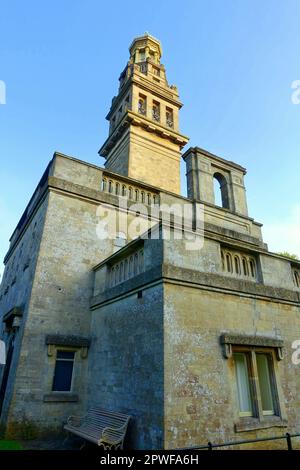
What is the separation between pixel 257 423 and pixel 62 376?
5.17 metres

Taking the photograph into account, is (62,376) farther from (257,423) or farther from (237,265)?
(237,265)

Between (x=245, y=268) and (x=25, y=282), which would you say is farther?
(x=25, y=282)

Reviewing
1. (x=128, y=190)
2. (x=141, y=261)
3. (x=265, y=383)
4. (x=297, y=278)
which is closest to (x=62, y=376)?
(x=141, y=261)

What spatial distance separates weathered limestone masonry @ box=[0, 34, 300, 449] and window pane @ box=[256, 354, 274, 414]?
0.07 ft

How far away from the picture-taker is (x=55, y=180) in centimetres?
995

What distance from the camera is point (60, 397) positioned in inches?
318

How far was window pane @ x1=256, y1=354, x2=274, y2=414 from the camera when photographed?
22.5 ft

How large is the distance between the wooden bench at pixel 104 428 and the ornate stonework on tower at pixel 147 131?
1107 cm

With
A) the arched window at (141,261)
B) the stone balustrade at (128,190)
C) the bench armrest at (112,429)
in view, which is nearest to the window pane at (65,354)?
the bench armrest at (112,429)

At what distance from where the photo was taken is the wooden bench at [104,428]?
5.79 metres

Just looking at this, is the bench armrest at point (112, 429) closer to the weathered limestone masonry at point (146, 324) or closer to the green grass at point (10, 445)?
the weathered limestone masonry at point (146, 324)

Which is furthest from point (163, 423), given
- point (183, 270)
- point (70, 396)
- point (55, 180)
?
point (55, 180)

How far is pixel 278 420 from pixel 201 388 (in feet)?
7.22

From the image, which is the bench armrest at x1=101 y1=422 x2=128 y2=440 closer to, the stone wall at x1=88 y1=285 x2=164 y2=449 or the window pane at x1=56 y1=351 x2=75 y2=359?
the stone wall at x1=88 y1=285 x2=164 y2=449
